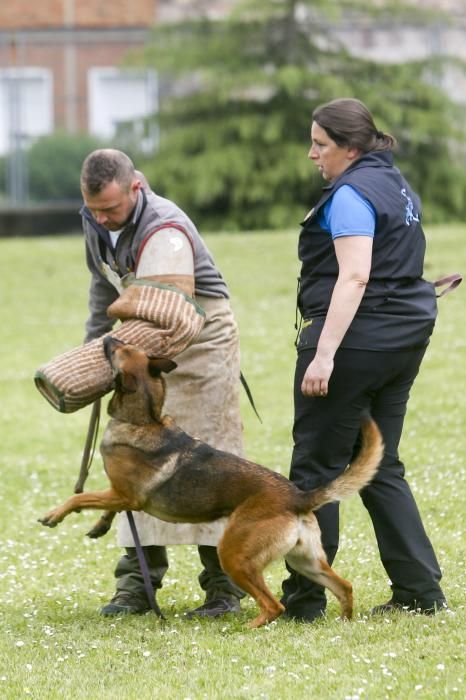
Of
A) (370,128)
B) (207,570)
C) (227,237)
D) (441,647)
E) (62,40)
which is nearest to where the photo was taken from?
(441,647)

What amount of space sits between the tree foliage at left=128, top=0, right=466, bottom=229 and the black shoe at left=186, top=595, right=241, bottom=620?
18.6m

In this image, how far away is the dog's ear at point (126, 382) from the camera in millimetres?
5759

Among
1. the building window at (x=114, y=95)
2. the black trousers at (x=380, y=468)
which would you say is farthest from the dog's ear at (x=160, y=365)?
the building window at (x=114, y=95)

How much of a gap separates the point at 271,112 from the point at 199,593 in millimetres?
19491

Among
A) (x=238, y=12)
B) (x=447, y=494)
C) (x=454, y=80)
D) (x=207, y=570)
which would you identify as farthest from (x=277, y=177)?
(x=207, y=570)

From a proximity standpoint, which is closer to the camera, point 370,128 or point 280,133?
point 370,128

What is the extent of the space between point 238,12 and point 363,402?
2110cm

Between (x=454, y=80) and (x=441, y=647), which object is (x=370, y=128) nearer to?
(x=441, y=647)

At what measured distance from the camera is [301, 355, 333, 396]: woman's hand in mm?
5398

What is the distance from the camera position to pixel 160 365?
5.81 metres

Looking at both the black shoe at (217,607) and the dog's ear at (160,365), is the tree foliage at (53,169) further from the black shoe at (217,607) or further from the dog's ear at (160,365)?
the dog's ear at (160,365)

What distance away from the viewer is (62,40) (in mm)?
28172

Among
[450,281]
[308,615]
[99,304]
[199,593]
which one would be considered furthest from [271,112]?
[308,615]

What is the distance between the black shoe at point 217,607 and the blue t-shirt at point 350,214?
204cm
